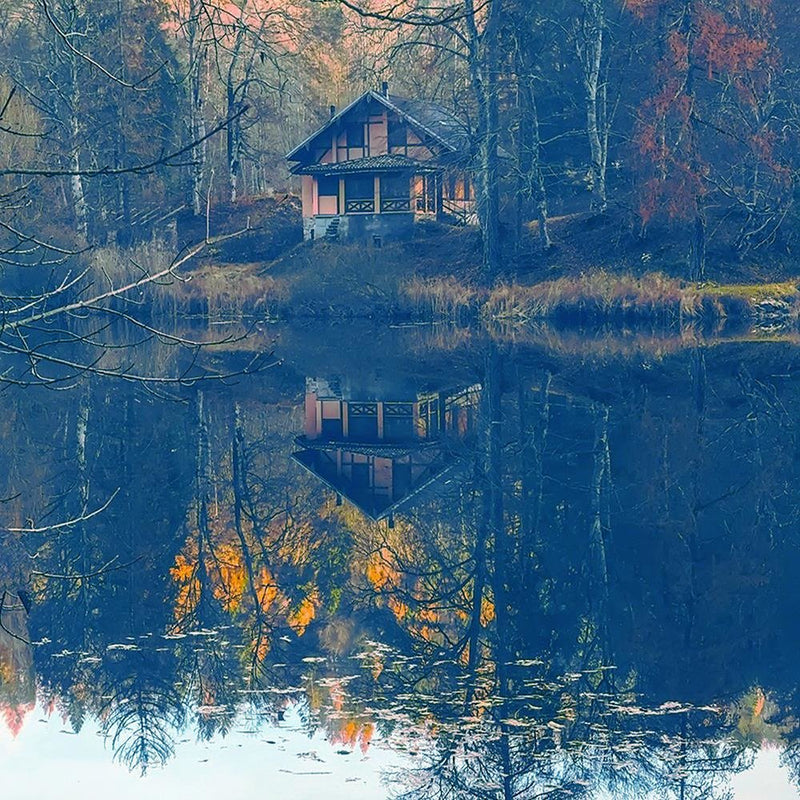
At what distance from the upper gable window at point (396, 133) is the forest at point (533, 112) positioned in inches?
146

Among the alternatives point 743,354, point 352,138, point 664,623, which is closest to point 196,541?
point 664,623

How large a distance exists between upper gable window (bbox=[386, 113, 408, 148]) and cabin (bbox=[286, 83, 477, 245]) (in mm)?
38

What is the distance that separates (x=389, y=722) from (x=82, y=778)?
5.21 ft

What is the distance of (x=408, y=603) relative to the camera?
945 cm

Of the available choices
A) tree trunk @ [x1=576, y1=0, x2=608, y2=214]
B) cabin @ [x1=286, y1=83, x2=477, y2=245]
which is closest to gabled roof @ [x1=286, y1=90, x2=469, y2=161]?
cabin @ [x1=286, y1=83, x2=477, y2=245]

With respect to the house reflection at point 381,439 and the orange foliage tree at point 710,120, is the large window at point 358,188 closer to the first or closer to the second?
the orange foliage tree at point 710,120

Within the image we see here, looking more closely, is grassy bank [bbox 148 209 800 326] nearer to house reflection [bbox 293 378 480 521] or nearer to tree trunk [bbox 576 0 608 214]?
tree trunk [bbox 576 0 608 214]

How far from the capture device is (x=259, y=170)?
6950cm

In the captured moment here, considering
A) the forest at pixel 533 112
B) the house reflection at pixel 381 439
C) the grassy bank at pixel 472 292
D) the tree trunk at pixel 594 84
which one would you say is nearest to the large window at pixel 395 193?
the forest at pixel 533 112

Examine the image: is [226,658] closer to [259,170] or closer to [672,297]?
[672,297]

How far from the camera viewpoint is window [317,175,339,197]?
51.2 meters

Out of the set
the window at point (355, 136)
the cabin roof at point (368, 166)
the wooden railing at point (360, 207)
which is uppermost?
A: the window at point (355, 136)

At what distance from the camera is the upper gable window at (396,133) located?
51031 mm

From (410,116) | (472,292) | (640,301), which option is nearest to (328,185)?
(410,116)
